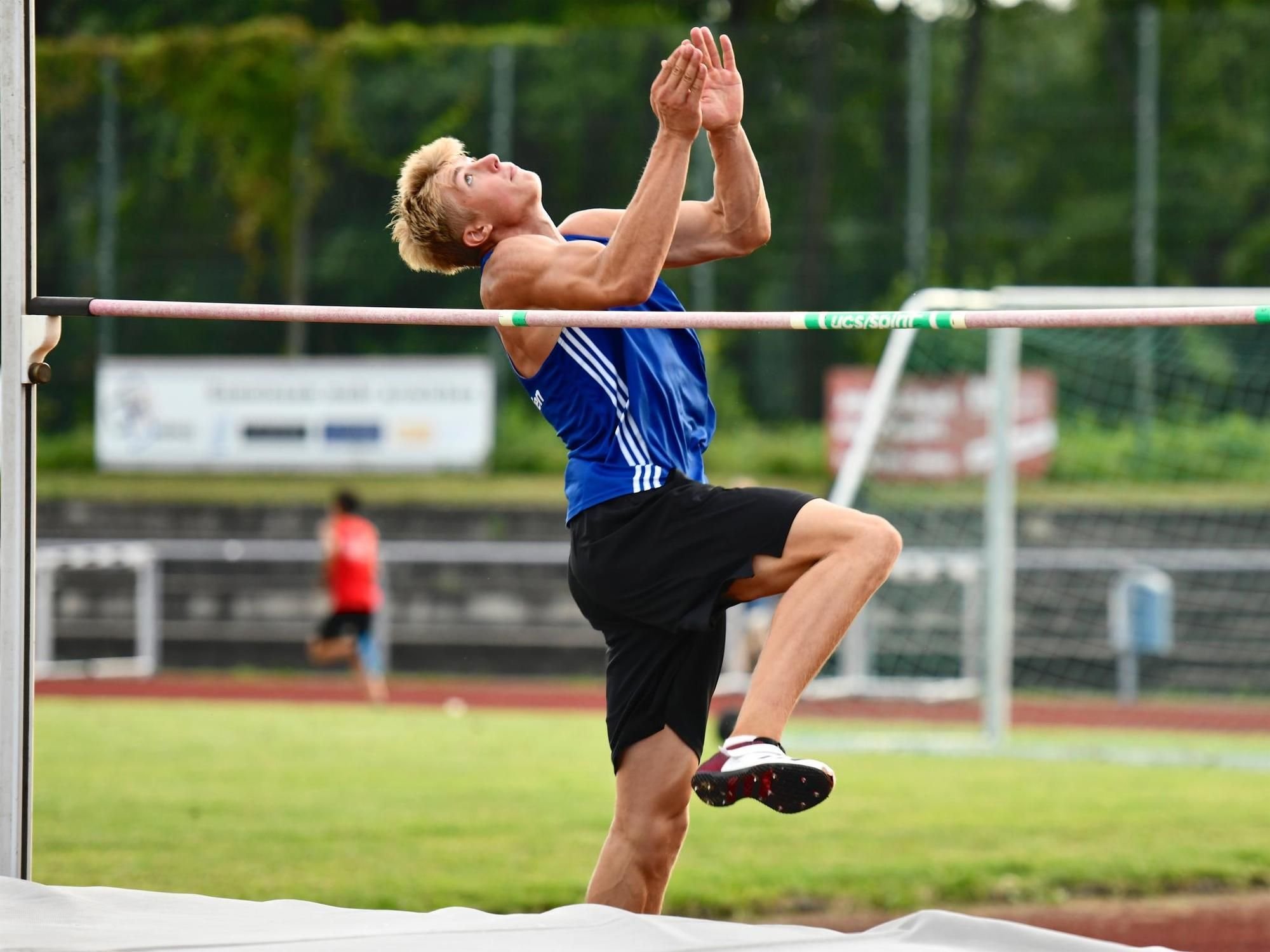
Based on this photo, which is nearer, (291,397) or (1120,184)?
(1120,184)

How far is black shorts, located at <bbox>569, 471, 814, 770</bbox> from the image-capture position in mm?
3943

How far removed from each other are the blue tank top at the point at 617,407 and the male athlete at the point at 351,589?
11.4m

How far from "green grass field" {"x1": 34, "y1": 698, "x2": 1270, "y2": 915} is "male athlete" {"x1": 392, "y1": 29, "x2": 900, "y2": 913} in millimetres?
2261

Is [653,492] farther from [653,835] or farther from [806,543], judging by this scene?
[653,835]

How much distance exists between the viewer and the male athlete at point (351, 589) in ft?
50.4

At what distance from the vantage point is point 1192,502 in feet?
55.2

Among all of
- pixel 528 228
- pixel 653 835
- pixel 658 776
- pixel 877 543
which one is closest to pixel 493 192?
pixel 528 228

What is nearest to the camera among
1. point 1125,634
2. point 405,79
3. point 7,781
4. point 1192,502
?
point 7,781

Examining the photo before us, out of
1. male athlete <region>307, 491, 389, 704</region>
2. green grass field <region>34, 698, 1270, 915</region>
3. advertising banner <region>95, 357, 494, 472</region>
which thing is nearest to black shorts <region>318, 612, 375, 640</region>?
male athlete <region>307, 491, 389, 704</region>

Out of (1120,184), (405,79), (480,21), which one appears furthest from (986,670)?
(480,21)

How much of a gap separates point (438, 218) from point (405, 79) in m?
15.9

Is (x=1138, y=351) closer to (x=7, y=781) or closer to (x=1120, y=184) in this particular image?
(x=1120, y=184)

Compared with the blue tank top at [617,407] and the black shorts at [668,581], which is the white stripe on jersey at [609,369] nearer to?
the blue tank top at [617,407]

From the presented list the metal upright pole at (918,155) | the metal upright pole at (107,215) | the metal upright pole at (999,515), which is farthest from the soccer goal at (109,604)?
the metal upright pole at (999,515)
